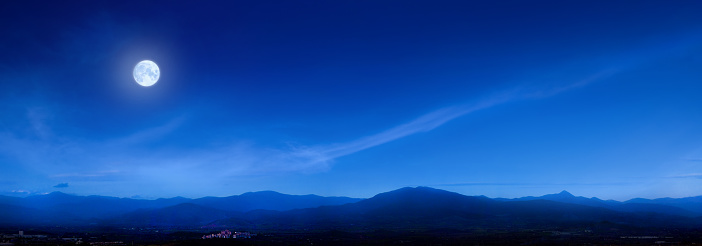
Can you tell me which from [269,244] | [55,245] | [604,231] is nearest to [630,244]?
[604,231]

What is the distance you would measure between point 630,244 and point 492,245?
43225 millimetres

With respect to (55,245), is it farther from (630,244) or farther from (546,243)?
(630,244)

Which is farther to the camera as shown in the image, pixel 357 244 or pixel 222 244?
pixel 357 244

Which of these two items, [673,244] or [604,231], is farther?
[604,231]

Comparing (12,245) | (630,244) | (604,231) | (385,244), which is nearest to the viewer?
(12,245)

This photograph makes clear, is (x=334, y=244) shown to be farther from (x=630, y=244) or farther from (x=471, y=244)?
(x=630, y=244)

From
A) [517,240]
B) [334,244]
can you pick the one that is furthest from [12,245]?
[517,240]

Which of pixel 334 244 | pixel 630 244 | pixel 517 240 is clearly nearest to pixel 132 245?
pixel 334 244

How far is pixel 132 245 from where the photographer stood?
124188 millimetres

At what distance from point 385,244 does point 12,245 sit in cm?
11252

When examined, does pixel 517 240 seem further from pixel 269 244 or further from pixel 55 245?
pixel 55 245

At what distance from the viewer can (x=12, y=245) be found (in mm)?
114188

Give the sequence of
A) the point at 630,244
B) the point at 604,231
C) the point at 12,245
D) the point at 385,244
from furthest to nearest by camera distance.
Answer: the point at 604,231
the point at 385,244
the point at 630,244
the point at 12,245

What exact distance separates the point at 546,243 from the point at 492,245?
1795 cm
